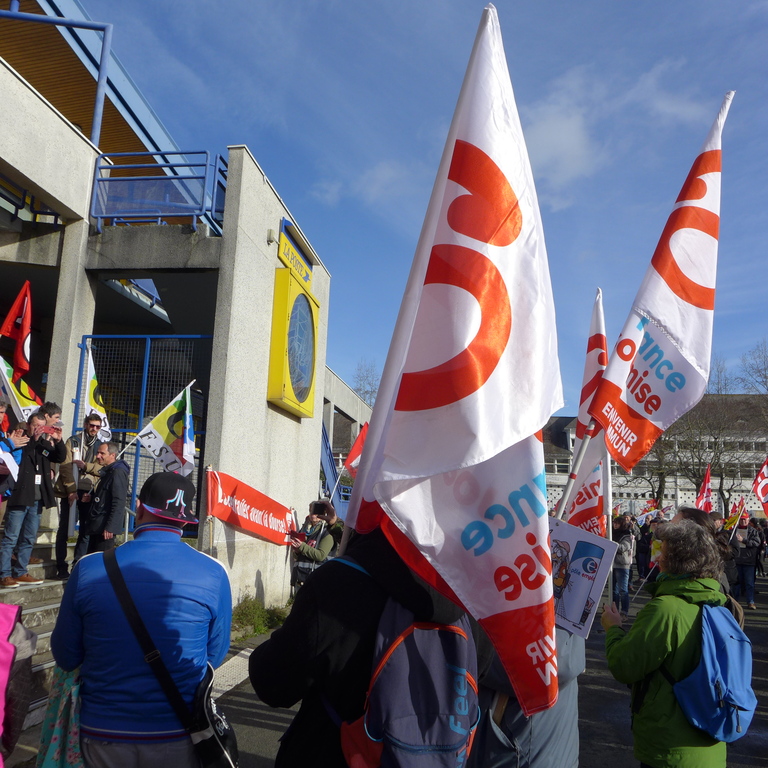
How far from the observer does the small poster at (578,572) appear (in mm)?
2736

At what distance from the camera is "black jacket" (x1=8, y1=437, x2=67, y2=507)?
651 cm

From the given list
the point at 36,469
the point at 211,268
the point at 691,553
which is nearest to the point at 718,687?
the point at 691,553

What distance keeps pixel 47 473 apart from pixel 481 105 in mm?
6371

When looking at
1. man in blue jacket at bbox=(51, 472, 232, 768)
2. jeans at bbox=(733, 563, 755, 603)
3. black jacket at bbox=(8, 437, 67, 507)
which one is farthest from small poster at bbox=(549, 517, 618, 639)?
jeans at bbox=(733, 563, 755, 603)

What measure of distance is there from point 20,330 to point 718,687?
8816 millimetres

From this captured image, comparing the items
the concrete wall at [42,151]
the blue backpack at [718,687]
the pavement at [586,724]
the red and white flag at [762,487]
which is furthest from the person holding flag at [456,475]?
the red and white flag at [762,487]

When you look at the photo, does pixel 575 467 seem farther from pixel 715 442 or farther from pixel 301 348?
pixel 715 442

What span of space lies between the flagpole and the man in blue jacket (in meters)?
1.65

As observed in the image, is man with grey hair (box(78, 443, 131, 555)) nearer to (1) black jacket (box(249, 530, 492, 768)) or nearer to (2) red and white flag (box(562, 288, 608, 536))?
(2) red and white flag (box(562, 288, 608, 536))

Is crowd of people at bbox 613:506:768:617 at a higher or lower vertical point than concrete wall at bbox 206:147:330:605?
lower

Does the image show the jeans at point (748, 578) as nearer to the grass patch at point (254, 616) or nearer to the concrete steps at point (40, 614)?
the grass patch at point (254, 616)

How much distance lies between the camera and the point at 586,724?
20.0ft

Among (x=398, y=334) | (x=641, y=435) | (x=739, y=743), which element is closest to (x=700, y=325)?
(x=641, y=435)

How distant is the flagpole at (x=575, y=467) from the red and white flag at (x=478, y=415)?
114cm
